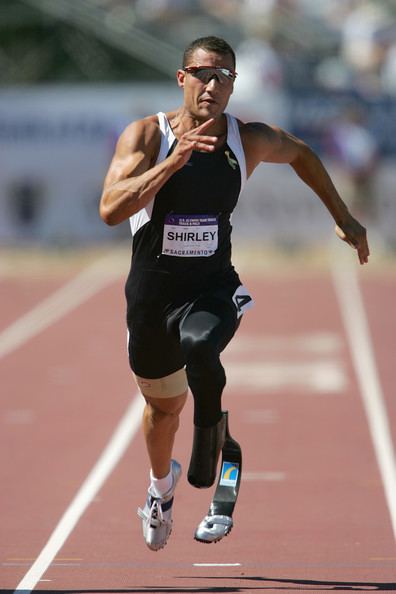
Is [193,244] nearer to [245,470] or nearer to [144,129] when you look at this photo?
[144,129]

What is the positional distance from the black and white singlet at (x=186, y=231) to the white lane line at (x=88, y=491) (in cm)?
120

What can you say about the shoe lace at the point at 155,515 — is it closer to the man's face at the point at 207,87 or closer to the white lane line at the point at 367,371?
the white lane line at the point at 367,371

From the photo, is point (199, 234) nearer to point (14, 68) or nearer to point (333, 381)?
point (333, 381)

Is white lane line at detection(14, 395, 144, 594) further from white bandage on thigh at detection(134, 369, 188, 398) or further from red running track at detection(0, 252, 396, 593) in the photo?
white bandage on thigh at detection(134, 369, 188, 398)

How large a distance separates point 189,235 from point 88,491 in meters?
2.83

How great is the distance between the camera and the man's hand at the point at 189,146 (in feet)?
18.3

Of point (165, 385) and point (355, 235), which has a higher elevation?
point (355, 235)

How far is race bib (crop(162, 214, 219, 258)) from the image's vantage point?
611cm

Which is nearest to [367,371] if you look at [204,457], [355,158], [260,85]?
[204,457]

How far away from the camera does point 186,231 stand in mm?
6117

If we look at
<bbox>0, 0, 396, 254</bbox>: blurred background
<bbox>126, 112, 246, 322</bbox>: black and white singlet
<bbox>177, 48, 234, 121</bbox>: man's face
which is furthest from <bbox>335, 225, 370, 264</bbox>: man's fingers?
<bbox>0, 0, 396, 254</bbox>: blurred background

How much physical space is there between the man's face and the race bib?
425mm

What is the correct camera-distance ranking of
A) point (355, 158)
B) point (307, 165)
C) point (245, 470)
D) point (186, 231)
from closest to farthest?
point (186, 231) → point (307, 165) → point (245, 470) → point (355, 158)

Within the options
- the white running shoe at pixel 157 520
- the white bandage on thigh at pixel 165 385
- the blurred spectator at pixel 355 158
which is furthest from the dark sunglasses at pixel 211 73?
the blurred spectator at pixel 355 158
